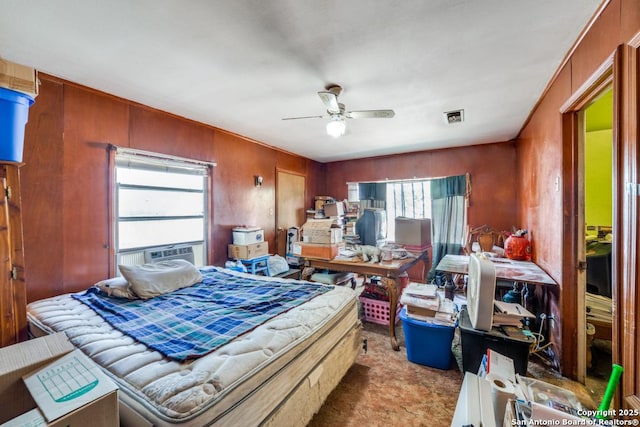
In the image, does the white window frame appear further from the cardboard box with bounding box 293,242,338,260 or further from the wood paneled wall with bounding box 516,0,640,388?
the wood paneled wall with bounding box 516,0,640,388

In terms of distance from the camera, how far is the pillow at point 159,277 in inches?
79.9

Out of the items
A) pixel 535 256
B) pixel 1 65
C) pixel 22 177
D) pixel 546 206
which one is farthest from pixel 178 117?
pixel 535 256

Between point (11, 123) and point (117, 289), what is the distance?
1.31 m

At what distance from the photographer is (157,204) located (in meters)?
3.00

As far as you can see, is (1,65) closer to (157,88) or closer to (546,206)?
(157,88)

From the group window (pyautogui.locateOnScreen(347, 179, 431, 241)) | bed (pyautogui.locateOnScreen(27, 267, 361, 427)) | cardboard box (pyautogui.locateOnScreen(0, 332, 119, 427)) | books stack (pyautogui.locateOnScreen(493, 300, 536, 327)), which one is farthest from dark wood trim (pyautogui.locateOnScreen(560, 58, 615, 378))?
window (pyautogui.locateOnScreen(347, 179, 431, 241))

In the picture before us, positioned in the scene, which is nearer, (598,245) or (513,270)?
(513,270)

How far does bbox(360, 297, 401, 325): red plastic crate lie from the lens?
2875mm

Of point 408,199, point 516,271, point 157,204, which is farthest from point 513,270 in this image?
point 157,204

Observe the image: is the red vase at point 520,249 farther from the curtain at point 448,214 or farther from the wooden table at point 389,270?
the curtain at point 448,214

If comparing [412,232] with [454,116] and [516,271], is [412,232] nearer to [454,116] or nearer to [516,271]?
[516,271]

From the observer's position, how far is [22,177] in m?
2.00

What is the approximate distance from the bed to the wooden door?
2.94 metres

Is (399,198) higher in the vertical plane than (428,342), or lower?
higher
